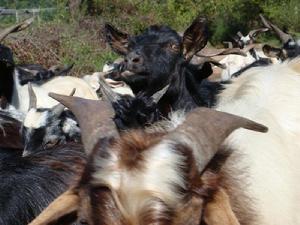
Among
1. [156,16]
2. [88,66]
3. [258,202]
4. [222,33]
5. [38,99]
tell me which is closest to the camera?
[258,202]

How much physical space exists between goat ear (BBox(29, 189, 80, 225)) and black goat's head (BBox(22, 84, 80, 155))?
3.25m

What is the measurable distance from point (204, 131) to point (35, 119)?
3.96 metres

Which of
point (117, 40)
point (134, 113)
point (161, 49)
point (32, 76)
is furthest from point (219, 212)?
point (32, 76)

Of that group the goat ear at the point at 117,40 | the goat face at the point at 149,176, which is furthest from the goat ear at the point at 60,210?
the goat ear at the point at 117,40

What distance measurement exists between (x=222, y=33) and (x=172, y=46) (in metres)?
28.6

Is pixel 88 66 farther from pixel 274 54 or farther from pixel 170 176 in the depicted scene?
pixel 170 176

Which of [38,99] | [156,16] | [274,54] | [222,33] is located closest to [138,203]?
[38,99]

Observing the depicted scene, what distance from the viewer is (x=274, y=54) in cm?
1419

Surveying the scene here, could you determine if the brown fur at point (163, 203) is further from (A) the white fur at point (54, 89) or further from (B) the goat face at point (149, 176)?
(A) the white fur at point (54, 89)

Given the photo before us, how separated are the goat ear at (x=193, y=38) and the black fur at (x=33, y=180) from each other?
9.74 feet

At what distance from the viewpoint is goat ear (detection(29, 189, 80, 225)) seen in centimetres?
312

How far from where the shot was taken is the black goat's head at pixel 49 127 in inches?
257

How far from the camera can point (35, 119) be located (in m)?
6.82

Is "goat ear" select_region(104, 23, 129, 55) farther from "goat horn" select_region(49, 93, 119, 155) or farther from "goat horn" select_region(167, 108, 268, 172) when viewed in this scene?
"goat horn" select_region(167, 108, 268, 172)
